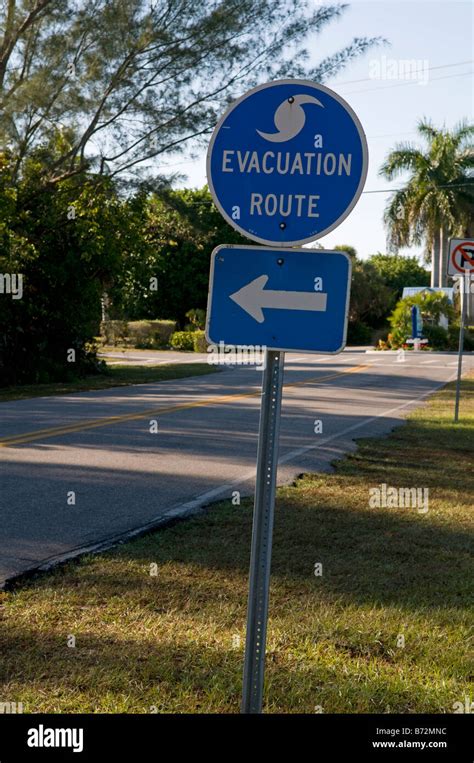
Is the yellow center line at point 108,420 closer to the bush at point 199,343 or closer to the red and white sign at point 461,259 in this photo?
the red and white sign at point 461,259

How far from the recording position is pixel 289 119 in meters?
3.63

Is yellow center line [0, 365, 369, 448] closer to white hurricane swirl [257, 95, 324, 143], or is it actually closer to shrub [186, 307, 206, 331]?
white hurricane swirl [257, 95, 324, 143]

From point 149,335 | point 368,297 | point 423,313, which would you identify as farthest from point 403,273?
point 149,335

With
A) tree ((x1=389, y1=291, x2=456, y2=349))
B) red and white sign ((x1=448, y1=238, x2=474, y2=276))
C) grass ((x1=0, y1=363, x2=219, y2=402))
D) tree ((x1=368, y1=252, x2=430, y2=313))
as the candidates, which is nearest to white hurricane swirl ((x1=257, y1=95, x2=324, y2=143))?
red and white sign ((x1=448, y1=238, x2=474, y2=276))

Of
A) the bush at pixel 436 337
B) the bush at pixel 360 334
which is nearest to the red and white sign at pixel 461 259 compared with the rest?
the bush at pixel 436 337

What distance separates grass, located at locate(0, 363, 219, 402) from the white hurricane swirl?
16234mm

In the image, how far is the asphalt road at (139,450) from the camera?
773cm

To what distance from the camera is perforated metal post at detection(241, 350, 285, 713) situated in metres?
3.60

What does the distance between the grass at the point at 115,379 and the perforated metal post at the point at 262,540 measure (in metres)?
16.2

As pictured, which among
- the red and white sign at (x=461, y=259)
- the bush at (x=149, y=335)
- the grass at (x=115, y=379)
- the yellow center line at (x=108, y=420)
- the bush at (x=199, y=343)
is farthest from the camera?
the bush at (x=149, y=335)

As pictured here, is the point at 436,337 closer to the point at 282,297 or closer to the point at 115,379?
the point at 115,379

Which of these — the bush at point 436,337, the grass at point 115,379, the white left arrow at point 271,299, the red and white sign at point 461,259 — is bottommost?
the grass at point 115,379

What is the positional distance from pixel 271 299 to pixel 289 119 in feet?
2.11

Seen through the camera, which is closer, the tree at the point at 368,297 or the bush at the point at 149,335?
the bush at the point at 149,335
